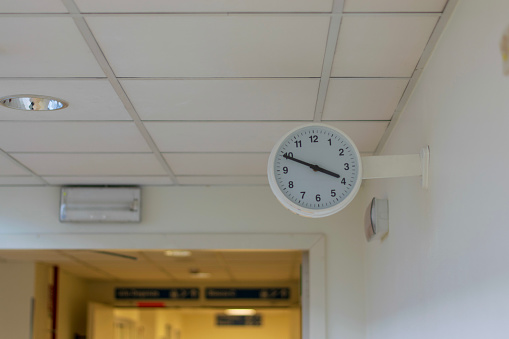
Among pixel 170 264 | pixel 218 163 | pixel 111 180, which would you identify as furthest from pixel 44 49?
pixel 170 264

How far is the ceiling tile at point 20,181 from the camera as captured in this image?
544cm

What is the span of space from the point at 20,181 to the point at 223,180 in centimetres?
158

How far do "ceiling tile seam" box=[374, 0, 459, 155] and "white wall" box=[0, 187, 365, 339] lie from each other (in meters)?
1.29

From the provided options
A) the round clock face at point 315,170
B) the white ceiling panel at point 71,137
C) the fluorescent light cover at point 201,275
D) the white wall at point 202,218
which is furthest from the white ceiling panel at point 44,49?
the fluorescent light cover at point 201,275

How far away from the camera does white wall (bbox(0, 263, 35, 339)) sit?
745 cm

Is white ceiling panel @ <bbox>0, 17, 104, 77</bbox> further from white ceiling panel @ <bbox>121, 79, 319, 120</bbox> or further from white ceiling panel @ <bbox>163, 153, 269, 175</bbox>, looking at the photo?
white ceiling panel @ <bbox>163, 153, 269, 175</bbox>

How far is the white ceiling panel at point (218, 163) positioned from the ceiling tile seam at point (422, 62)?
0.93m

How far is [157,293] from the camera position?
1023cm

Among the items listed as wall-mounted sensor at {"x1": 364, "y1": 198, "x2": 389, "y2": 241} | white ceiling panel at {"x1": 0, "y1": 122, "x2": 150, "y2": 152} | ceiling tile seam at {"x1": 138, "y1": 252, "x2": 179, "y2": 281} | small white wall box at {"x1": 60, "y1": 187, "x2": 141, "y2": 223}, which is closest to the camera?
white ceiling panel at {"x1": 0, "y1": 122, "x2": 150, "y2": 152}

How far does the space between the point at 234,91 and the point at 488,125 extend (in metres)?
1.57

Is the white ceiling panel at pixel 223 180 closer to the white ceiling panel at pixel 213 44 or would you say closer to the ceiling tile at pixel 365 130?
the ceiling tile at pixel 365 130

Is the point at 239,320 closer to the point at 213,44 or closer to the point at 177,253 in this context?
the point at 177,253

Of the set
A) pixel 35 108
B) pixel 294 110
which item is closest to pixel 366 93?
pixel 294 110

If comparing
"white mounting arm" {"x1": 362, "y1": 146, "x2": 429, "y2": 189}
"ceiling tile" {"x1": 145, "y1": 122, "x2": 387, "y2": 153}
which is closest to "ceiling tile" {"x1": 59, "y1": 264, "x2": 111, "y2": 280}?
"ceiling tile" {"x1": 145, "y1": 122, "x2": 387, "y2": 153}
